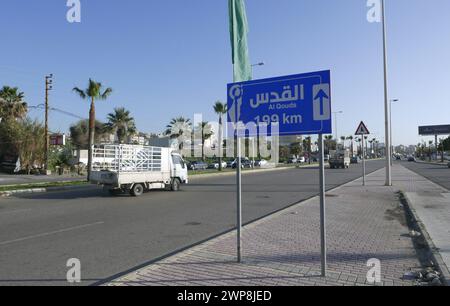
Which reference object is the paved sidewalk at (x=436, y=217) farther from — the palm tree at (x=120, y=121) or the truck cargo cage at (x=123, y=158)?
the palm tree at (x=120, y=121)

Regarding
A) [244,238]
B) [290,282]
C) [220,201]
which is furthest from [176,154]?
[290,282]

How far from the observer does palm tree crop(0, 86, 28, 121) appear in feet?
144

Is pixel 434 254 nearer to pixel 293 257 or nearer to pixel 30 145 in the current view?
pixel 293 257

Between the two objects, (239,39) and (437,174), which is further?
(437,174)

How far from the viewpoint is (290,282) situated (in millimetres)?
5270

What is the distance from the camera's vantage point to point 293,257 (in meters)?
6.59

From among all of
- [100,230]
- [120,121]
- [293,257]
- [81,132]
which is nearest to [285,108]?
[293,257]

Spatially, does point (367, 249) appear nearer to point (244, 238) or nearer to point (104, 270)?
point (244, 238)

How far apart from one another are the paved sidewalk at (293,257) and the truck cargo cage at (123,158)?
30.4ft

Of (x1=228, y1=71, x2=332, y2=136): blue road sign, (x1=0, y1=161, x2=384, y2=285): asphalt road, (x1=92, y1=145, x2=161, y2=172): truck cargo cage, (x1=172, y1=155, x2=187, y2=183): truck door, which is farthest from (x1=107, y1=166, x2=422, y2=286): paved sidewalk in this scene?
(x1=172, y1=155, x2=187, y2=183): truck door

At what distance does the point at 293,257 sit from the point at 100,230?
16.1 feet

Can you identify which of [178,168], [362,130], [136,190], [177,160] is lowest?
[136,190]

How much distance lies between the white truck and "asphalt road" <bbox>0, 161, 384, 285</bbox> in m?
1.40

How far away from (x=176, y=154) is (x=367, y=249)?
1481 centimetres
